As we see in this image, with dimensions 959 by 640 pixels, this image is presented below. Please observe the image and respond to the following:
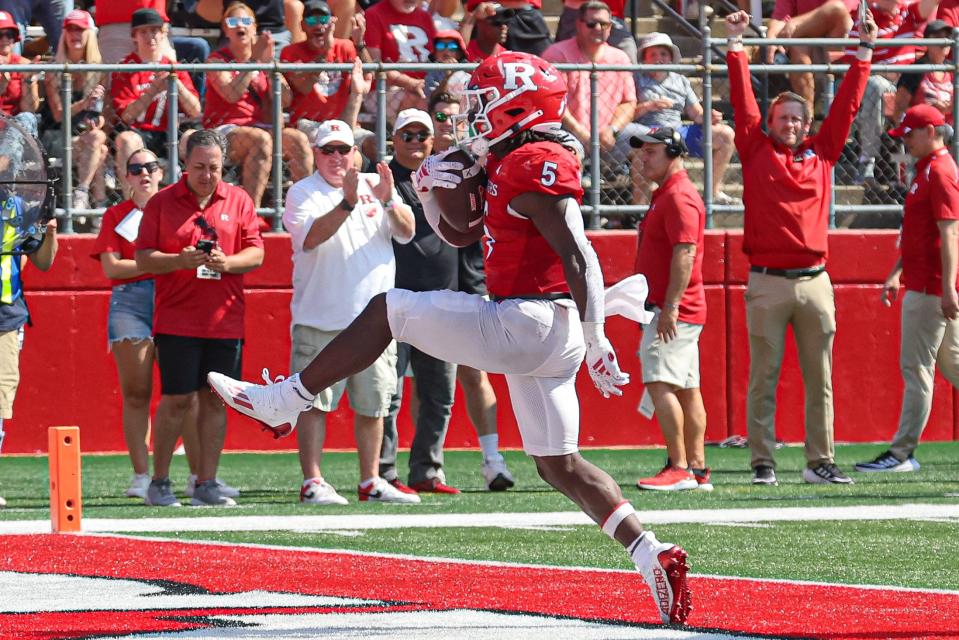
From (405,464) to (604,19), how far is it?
13.0 feet

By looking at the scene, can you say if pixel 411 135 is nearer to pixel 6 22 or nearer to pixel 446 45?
pixel 446 45

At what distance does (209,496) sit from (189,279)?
123 cm

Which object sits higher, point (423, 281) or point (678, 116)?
point (678, 116)

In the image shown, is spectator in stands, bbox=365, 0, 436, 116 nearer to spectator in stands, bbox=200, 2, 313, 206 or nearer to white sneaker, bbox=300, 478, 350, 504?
spectator in stands, bbox=200, 2, 313, 206

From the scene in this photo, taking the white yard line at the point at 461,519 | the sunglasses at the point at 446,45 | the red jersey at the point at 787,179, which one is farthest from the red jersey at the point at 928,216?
the sunglasses at the point at 446,45

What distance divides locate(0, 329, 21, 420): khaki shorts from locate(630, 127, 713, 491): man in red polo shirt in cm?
375

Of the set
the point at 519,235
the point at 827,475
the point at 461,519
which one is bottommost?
the point at 827,475

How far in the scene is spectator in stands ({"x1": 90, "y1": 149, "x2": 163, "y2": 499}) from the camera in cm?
1042

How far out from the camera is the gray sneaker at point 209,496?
9.93 m

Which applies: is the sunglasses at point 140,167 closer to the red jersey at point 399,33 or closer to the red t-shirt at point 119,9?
the red t-shirt at point 119,9

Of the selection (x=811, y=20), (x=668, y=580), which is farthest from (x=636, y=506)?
(x=811, y=20)

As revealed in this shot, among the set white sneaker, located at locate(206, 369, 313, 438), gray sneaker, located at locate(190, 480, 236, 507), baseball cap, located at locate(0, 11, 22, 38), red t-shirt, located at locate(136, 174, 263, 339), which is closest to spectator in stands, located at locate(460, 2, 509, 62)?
Result: baseball cap, located at locate(0, 11, 22, 38)

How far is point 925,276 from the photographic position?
11.5 m

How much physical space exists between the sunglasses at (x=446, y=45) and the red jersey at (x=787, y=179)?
3.88m
